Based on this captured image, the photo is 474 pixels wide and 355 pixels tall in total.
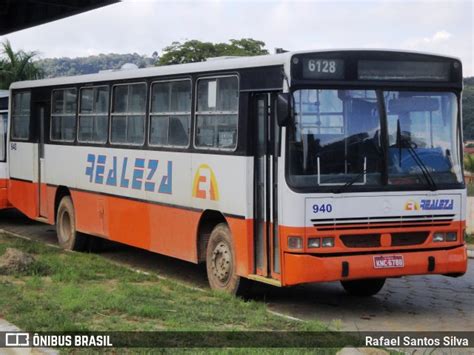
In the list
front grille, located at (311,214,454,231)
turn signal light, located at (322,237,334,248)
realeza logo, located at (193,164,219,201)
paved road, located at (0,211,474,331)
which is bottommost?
paved road, located at (0,211,474,331)

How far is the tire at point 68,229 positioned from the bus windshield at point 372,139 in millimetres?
7018

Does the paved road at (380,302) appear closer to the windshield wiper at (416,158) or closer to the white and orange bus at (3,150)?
the windshield wiper at (416,158)

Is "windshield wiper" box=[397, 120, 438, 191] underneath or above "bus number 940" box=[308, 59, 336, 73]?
underneath

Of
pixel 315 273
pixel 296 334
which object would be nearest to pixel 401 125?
pixel 315 273

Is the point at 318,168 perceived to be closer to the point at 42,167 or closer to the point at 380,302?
the point at 380,302

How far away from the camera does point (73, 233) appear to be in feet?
52.3

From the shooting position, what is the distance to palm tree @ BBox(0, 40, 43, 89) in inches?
1556

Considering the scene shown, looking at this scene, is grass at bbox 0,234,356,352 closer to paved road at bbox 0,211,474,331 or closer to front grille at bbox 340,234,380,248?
paved road at bbox 0,211,474,331

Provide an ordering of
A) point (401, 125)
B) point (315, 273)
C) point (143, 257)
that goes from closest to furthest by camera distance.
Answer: point (315, 273) < point (401, 125) < point (143, 257)

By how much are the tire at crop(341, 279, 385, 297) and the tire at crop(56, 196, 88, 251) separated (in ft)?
19.4

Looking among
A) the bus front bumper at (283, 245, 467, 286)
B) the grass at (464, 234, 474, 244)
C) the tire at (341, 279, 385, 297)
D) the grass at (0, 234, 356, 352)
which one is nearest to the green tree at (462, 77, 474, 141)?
the grass at (464, 234, 474, 244)

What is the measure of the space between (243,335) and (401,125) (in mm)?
3508

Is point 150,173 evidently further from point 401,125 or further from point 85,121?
point 401,125

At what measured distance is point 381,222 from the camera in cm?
1011
